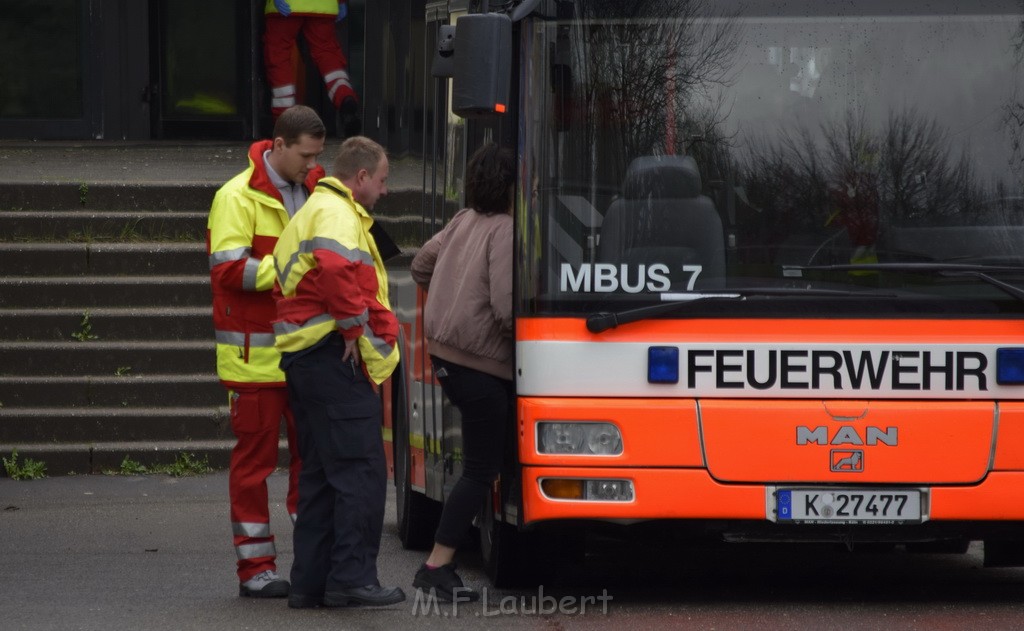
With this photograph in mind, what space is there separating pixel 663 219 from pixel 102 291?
7065 millimetres

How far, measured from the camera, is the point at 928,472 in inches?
273

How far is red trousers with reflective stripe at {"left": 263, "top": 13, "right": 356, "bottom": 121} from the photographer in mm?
17828

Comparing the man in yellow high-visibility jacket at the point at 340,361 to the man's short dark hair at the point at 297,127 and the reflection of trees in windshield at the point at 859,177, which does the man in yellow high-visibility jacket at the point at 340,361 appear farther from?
the reflection of trees in windshield at the point at 859,177

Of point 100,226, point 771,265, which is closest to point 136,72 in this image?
point 100,226

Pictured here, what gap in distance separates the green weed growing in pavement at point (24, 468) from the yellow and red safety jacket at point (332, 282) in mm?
5391

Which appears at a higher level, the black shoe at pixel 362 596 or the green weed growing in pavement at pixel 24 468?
the black shoe at pixel 362 596

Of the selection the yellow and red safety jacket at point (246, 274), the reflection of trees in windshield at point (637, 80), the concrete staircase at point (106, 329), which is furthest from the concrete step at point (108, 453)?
the reflection of trees in windshield at point (637, 80)

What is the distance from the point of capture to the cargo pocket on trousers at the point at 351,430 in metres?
7.07

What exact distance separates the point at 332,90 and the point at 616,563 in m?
9.97

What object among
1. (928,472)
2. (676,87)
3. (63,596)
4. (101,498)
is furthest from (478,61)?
(101,498)

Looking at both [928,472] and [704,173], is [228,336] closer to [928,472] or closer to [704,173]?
[704,173]

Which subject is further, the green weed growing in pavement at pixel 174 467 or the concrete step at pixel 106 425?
the concrete step at pixel 106 425

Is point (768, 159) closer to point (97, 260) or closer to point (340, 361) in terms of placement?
point (340, 361)

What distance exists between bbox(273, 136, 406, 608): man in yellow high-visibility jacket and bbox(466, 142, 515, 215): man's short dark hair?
1.11 ft
